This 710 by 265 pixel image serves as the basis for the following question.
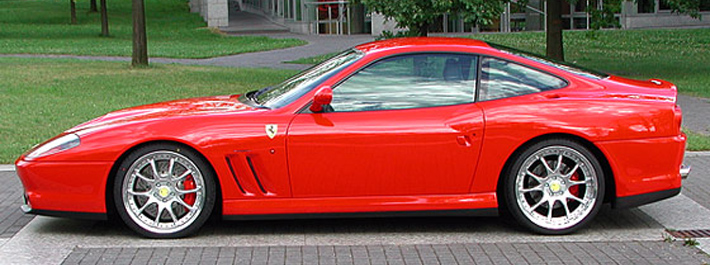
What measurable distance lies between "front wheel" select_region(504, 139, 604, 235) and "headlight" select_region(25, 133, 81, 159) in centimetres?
282

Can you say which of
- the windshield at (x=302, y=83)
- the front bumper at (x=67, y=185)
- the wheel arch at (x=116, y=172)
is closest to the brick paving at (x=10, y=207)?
the front bumper at (x=67, y=185)

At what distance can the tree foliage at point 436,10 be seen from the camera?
16.6 m

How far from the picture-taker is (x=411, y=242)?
595 centimetres

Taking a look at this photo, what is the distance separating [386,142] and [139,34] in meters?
17.3

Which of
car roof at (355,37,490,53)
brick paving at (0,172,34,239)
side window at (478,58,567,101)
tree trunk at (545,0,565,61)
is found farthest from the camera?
tree trunk at (545,0,565,61)

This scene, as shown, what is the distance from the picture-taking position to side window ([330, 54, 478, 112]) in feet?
19.9

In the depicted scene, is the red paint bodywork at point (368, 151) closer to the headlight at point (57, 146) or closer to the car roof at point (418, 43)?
the headlight at point (57, 146)

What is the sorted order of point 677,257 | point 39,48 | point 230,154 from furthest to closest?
point 39,48 → point 230,154 → point 677,257

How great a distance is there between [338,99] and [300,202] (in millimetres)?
714

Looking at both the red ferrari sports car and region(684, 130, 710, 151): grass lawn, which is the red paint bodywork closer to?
the red ferrari sports car

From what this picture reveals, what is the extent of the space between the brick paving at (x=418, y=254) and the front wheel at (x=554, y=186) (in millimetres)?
219

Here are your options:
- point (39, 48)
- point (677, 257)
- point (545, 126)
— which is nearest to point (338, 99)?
point (545, 126)

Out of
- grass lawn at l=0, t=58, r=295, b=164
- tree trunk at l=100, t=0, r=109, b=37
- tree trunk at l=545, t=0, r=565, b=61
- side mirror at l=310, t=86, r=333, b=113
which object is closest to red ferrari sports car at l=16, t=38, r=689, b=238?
side mirror at l=310, t=86, r=333, b=113

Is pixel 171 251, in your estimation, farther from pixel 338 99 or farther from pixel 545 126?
pixel 545 126
